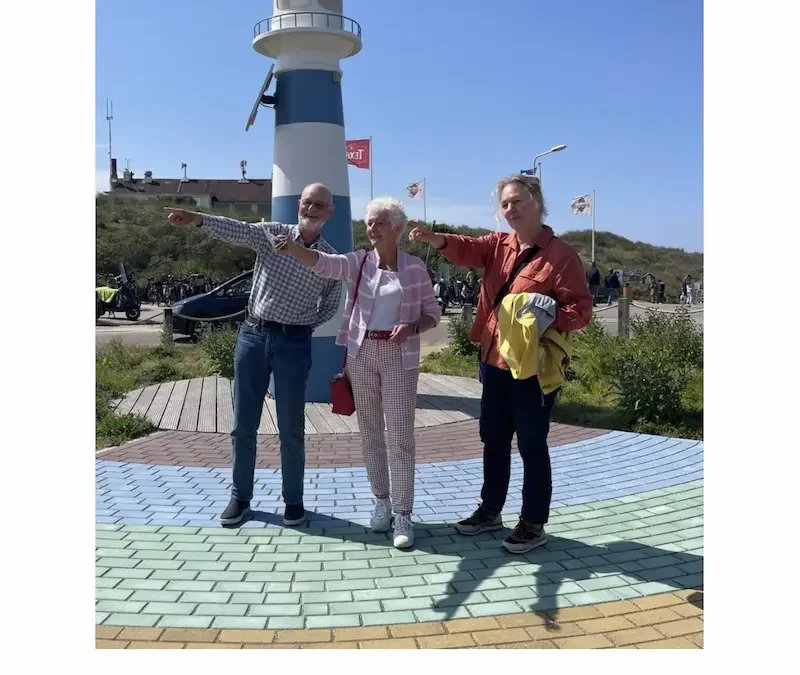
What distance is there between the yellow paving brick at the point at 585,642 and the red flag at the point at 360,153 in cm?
1523

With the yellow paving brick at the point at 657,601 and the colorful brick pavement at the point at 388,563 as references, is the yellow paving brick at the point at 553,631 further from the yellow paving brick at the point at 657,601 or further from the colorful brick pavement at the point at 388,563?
the yellow paving brick at the point at 657,601

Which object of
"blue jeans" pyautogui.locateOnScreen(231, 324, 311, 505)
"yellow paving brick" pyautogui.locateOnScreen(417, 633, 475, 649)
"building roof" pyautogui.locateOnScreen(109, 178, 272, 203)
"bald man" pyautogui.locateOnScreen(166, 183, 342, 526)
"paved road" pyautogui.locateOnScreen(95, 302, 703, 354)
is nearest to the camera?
"yellow paving brick" pyautogui.locateOnScreen(417, 633, 475, 649)

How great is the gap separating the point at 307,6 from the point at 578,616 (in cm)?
688

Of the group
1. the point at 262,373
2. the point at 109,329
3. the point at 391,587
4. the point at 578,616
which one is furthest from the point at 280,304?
the point at 109,329

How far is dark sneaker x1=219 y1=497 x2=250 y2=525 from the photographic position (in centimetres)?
432

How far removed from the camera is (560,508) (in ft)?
15.3

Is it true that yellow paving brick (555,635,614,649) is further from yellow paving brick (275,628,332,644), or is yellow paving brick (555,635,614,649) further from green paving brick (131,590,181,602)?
green paving brick (131,590,181,602)

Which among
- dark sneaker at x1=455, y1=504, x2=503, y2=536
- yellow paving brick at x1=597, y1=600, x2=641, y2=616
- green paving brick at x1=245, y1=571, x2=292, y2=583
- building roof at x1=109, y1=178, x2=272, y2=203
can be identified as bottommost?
yellow paving brick at x1=597, y1=600, x2=641, y2=616

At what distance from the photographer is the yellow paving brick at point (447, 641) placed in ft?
9.37

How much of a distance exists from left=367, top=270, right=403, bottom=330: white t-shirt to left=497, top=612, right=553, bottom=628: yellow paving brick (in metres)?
1.54

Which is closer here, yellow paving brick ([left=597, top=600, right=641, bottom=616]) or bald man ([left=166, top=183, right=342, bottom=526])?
yellow paving brick ([left=597, top=600, right=641, bottom=616])

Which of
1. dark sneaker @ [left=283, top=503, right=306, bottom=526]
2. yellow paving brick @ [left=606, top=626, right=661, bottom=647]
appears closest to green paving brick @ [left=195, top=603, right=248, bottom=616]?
dark sneaker @ [left=283, top=503, right=306, bottom=526]

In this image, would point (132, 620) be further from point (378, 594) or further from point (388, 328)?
point (388, 328)

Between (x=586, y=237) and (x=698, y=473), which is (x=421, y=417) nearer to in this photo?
(x=698, y=473)
